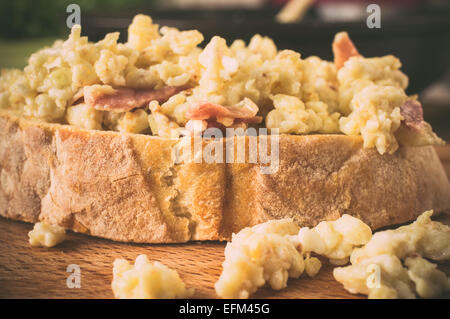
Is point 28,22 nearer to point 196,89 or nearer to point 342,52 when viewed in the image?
point 342,52

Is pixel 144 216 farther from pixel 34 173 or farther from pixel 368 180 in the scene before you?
pixel 368 180

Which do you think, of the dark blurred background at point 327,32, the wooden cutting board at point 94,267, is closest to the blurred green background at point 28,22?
the dark blurred background at point 327,32

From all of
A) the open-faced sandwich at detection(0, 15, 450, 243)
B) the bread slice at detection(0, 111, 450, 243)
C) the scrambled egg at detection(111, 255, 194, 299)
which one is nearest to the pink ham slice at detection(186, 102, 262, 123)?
the open-faced sandwich at detection(0, 15, 450, 243)

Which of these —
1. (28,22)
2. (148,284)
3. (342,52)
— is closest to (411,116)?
(342,52)

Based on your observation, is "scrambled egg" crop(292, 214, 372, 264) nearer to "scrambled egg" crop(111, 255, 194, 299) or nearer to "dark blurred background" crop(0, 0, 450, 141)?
"scrambled egg" crop(111, 255, 194, 299)
